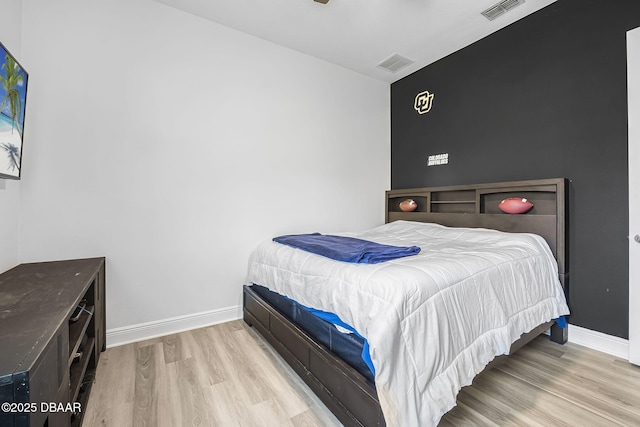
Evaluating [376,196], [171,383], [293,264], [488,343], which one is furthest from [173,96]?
[488,343]

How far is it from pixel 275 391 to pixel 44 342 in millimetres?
1206

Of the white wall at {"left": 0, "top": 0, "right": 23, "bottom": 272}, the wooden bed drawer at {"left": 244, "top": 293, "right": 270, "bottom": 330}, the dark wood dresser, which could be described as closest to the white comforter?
the wooden bed drawer at {"left": 244, "top": 293, "right": 270, "bottom": 330}

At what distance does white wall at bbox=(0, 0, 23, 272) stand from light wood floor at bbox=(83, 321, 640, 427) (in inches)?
35.8

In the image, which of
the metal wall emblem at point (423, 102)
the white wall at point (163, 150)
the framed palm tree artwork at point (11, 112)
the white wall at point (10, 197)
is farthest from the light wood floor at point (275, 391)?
the metal wall emblem at point (423, 102)

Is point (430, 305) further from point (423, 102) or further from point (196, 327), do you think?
point (423, 102)

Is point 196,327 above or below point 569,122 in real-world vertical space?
below

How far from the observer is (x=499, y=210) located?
2773 millimetres

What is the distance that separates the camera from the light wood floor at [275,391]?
4.69 feet

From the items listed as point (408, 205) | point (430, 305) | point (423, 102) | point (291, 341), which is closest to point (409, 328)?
point (430, 305)

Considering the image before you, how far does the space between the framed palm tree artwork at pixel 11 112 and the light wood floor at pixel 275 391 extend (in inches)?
53.6

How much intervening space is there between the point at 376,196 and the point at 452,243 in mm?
1621

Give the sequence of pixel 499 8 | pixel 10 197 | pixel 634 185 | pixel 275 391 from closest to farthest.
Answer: pixel 275 391, pixel 10 197, pixel 634 185, pixel 499 8

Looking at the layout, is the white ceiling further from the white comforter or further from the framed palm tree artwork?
the white comforter

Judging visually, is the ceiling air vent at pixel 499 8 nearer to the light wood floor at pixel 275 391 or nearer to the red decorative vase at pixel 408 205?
the red decorative vase at pixel 408 205
